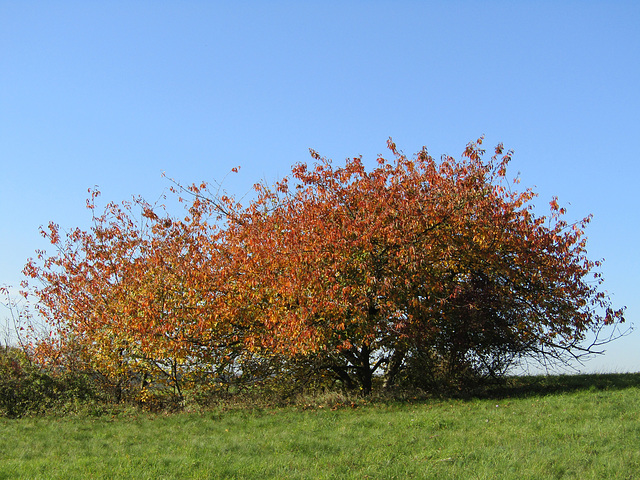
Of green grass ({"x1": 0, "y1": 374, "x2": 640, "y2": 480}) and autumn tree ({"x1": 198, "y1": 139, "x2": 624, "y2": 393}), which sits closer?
green grass ({"x1": 0, "y1": 374, "x2": 640, "y2": 480})

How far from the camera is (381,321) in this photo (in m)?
14.4

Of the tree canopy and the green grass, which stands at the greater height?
the tree canopy

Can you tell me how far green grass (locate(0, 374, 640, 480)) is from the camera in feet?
27.2

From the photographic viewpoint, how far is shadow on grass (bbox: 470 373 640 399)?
15156 millimetres

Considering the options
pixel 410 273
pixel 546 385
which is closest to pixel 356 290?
pixel 410 273

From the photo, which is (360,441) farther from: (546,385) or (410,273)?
(546,385)

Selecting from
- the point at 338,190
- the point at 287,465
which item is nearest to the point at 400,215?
the point at 338,190

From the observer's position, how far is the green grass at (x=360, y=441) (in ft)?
27.2

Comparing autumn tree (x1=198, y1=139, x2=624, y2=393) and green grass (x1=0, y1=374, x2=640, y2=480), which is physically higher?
autumn tree (x1=198, y1=139, x2=624, y2=393)

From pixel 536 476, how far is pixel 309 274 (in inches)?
291

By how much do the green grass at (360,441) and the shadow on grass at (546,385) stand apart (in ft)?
1.30

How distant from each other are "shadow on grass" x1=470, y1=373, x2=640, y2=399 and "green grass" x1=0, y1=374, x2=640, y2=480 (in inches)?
15.6

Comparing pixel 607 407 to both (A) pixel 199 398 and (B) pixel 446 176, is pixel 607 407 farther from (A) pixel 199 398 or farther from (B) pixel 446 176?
(A) pixel 199 398

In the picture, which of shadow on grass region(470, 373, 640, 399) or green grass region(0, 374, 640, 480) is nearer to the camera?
green grass region(0, 374, 640, 480)
